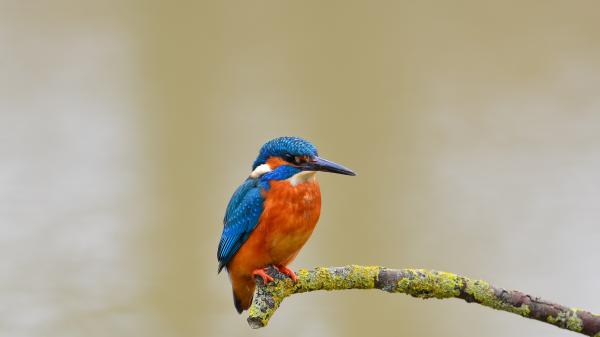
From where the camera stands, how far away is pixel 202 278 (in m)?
5.30

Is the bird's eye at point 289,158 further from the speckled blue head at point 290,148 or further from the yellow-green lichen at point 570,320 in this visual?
the yellow-green lichen at point 570,320

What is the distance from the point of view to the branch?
2.41 metres

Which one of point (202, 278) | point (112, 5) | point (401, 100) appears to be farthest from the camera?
point (112, 5)

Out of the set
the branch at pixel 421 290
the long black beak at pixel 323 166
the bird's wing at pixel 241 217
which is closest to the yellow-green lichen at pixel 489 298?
the branch at pixel 421 290

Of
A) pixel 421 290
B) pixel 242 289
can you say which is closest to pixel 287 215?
pixel 242 289

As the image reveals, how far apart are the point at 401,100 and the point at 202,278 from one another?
5.70ft

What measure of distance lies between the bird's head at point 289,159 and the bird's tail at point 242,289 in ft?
1.10

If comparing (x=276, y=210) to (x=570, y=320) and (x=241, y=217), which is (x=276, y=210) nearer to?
(x=241, y=217)

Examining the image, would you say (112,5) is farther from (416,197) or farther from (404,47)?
(416,197)

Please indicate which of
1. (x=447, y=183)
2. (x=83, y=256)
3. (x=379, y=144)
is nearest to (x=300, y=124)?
(x=379, y=144)

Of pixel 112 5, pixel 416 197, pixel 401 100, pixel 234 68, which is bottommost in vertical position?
pixel 416 197

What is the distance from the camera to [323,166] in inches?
117

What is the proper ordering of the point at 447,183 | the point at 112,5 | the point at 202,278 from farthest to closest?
the point at 112,5, the point at 447,183, the point at 202,278

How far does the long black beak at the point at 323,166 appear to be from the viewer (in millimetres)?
2906
